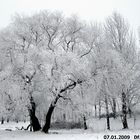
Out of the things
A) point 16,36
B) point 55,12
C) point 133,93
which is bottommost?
point 133,93

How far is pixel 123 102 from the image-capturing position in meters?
22.7

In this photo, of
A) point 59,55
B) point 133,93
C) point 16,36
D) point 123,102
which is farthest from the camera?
point 133,93

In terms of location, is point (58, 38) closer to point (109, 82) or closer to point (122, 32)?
point (109, 82)

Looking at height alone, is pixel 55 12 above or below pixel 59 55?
above

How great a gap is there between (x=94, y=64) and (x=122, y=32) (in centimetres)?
1014

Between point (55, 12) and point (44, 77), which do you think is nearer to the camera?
point (44, 77)

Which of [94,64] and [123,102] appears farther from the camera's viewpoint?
[123,102]

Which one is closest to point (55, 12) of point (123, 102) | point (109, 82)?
point (109, 82)

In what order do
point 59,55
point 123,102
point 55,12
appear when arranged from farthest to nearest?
point 123,102 → point 55,12 → point 59,55

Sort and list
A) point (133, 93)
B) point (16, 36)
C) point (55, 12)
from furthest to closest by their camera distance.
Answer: point (133, 93) < point (55, 12) < point (16, 36)

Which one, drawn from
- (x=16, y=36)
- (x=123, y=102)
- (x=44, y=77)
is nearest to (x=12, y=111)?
(x=44, y=77)

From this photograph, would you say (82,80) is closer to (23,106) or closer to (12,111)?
(23,106)

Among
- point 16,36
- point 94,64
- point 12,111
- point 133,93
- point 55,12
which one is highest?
point 55,12

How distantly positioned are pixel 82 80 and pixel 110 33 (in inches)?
427
